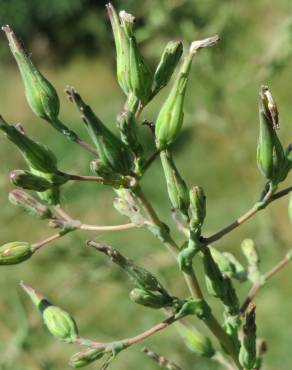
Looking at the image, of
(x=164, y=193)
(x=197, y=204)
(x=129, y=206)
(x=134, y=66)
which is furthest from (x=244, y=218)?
(x=164, y=193)

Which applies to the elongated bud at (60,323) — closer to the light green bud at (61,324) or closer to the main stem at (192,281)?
A: the light green bud at (61,324)

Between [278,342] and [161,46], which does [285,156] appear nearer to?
[161,46]

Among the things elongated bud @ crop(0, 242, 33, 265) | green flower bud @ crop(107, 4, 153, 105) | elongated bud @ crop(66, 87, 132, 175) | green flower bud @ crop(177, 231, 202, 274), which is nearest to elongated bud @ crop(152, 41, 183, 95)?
green flower bud @ crop(107, 4, 153, 105)

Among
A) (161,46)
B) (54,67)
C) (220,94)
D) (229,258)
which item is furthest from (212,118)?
(54,67)

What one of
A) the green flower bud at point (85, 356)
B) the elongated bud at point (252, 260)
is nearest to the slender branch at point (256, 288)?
the elongated bud at point (252, 260)

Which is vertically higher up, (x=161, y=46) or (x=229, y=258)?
(x=161, y=46)

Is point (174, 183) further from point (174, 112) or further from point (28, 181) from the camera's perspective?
point (28, 181)
